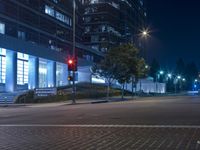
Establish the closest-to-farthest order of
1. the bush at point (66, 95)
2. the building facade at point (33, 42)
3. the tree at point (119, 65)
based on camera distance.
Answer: the bush at point (66, 95)
the tree at point (119, 65)
the building facade at point (33, 42)

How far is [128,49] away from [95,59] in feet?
171

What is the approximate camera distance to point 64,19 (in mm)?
103500

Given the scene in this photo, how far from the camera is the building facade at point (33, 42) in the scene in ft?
230

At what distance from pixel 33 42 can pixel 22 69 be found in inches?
258

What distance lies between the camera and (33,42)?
3231 inches

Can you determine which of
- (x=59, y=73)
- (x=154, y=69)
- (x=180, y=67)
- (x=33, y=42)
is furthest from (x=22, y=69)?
(x=180, y=67)

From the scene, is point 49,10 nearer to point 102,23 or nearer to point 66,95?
point 66,95

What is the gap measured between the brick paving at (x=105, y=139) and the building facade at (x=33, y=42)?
50705 millimetres

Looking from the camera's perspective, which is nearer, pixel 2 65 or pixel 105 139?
pixel 105 139

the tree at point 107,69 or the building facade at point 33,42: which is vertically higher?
the building facade at point 33,42

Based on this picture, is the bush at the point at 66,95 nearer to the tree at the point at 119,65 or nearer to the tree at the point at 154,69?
the tree at the point at 119,65

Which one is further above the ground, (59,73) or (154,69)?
(154,69)

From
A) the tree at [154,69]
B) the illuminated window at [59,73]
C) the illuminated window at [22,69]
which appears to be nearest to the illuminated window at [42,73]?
the illuminated window at [22,69]

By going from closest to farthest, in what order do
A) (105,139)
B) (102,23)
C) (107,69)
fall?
(105,139) < (107,69) < (102,23)
